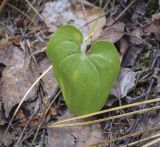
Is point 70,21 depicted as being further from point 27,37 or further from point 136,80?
point 136,80

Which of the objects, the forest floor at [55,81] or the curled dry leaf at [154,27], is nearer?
the forest floor at [55,81]

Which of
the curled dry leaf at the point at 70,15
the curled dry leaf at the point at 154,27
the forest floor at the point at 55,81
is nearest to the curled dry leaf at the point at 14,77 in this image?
the forest floor at the point at 55,81

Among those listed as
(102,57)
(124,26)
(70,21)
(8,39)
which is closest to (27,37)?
(8,39)

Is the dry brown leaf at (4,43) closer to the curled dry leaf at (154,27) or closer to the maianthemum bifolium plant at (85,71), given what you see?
the maianthemum bifolium plant at (85,71)

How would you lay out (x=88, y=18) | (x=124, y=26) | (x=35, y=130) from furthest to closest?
(x=88, y=18) → (x=124, y=26) → (x=35, y=130)

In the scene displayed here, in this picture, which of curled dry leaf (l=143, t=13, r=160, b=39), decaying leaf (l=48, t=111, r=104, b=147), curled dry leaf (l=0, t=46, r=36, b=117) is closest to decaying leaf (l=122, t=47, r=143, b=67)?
curled dry leaf (l=143, t=13, r=160, b=39)

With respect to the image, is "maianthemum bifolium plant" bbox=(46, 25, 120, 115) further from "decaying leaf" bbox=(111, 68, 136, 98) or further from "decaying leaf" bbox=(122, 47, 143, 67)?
"decaying leaf" bbox=(122, 47, 143, 67)
